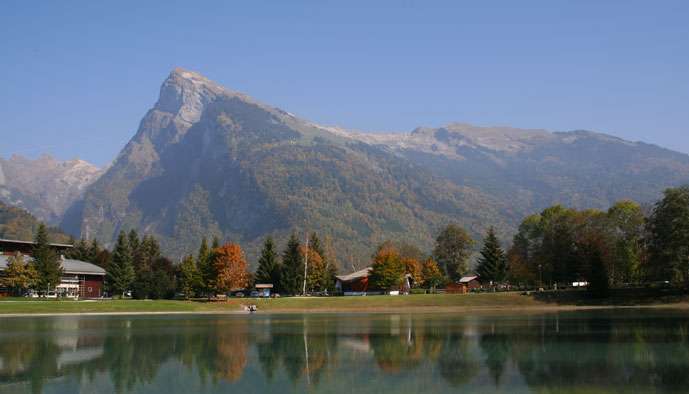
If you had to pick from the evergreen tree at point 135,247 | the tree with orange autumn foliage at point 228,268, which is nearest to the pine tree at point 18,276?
the tree with orange autumn foliage at point 228,268

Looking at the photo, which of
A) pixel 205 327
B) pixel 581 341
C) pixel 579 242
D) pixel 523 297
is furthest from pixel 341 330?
pixel 579 242

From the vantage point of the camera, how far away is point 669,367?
2977 cm

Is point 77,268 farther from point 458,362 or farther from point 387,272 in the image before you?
point 458,362

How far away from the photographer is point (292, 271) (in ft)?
417

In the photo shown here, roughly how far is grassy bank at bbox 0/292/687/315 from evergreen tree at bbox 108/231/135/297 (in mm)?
25225

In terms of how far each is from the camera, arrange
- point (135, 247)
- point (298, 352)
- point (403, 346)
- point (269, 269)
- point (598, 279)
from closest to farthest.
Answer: point (298, 352), point (403, 346), point (598, 279), point (269, 269), point (135, 247)

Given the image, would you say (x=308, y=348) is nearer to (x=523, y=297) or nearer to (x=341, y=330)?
(x=341, y=330)

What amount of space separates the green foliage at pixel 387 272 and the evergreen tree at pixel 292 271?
1406cm

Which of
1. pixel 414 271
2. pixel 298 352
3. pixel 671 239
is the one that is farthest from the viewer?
pixel 414 271

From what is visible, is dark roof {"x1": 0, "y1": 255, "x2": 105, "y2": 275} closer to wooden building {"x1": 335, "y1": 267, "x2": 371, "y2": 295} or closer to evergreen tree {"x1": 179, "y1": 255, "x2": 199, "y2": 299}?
evergreen tree {"x1": 179, "y1": 255, "x2": 199, "y2": 299}

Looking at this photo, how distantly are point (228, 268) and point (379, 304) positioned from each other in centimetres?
2810

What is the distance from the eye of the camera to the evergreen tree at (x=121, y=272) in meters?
122

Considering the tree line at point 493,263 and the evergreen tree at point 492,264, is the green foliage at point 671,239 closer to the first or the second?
the tree line at point 493,263

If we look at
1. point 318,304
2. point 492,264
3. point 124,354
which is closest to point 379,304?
point 318,304
